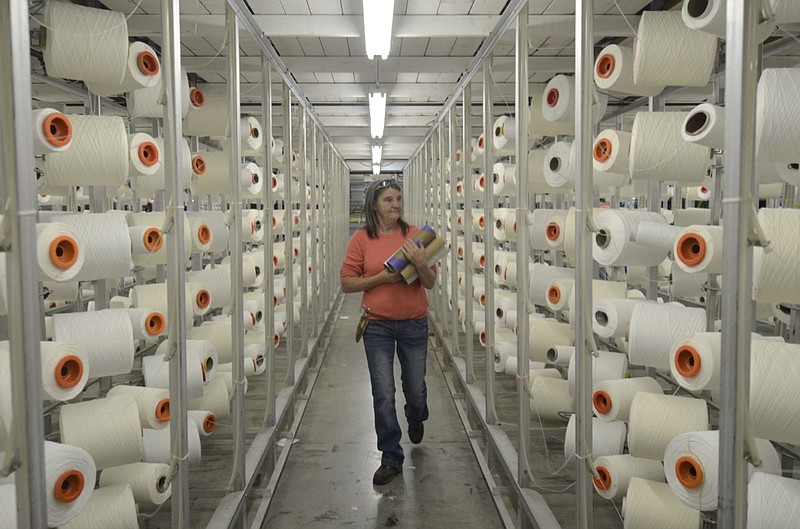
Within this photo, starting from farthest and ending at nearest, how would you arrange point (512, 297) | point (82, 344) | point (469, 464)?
1. point (512, 297)
2. point (469, 464)
3. point (82, 344)

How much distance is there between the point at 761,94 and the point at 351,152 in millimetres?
11035

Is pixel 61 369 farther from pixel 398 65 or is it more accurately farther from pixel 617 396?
pixel 398 65

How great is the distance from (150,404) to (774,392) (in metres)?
2.02

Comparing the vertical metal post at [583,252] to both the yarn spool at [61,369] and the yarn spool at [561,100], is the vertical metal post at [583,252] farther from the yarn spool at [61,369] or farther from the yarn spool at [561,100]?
the yarn spool at [61,369]

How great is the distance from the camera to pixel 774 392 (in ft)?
4.70

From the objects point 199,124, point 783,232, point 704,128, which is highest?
point 199,124

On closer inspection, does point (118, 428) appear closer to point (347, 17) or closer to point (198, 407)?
point (198, 407)

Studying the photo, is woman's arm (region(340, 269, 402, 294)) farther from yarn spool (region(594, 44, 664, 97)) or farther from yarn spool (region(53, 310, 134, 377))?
yarn spool (region(594, 44, 664, 97))

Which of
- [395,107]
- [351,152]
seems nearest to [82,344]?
[395,107]

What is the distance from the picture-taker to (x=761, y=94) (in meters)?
1.41

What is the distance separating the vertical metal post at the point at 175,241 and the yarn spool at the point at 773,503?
1672 millimetres

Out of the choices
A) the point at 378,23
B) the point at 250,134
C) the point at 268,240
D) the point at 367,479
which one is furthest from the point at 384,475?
the point at 378,23

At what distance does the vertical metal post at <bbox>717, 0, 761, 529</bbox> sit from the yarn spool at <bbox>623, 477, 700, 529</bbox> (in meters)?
0.93

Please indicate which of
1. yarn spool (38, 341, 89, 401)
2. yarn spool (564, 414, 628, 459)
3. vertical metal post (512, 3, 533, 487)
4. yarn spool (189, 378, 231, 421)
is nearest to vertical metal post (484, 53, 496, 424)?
vertical metal post (512, 3, 533, 487)
